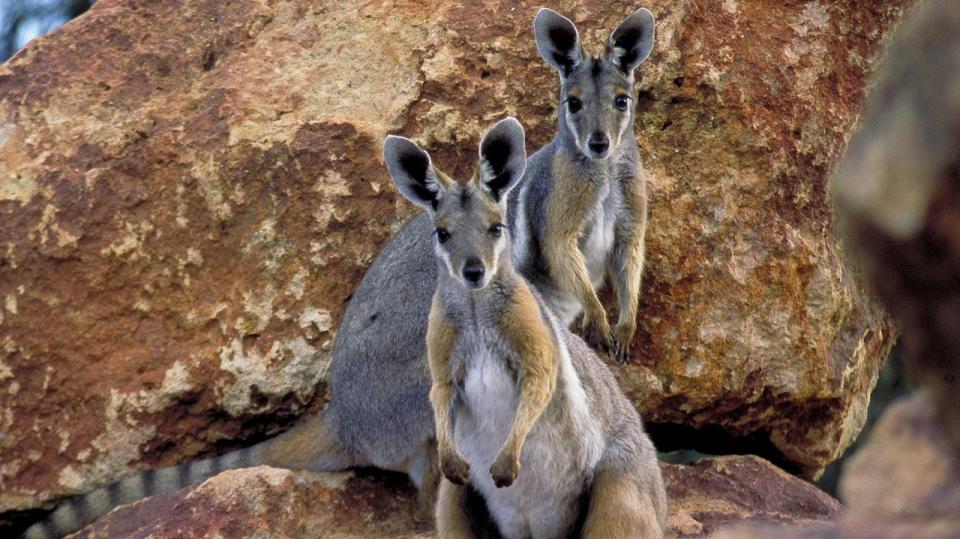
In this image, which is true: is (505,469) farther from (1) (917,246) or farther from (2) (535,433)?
(1) (917,246)

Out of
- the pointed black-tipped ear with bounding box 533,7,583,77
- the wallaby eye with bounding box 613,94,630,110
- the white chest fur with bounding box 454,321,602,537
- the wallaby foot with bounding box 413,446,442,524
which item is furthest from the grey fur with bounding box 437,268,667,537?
the pointed black-tipped ear with bounding box 533,7,583,77

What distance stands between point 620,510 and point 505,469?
450 millimetres

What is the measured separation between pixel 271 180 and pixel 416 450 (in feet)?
4.97

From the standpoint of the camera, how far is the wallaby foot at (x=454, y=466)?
4570mm

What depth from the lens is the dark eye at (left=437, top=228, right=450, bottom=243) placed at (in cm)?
460

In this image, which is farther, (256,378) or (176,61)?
(176,61)

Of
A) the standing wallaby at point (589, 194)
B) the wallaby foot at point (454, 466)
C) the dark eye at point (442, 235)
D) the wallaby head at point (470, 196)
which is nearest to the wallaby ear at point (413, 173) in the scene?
the wallaby head at point (470, 196)

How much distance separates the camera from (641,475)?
189 inches

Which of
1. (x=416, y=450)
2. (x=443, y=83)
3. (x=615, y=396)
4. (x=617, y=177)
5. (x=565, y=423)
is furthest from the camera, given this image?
(x=443, y=83)

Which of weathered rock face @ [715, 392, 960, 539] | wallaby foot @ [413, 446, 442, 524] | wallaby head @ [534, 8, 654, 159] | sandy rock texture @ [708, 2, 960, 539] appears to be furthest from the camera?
wallaby head @ [534, 8, 654, 159]

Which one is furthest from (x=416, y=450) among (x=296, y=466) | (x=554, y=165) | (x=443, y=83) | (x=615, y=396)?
(x=443, y=83)

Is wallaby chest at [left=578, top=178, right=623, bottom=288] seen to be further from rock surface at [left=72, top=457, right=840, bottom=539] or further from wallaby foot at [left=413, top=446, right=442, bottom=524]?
wallaby foot at [left=413, top=446, right=442, bottom=524]

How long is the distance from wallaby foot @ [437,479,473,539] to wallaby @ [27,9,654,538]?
57 cm

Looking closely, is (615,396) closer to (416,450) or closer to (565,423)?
(565,423)
